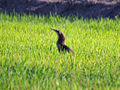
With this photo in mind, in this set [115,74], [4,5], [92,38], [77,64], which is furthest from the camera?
[4,5]

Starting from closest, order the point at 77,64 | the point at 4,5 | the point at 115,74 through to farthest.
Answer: the point at 115,74, the point at 77,64, the point at 4,5

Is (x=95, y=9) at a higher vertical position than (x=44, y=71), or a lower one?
higher

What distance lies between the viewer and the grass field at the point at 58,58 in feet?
14.5

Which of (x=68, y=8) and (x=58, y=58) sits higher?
(x=68, y=8)

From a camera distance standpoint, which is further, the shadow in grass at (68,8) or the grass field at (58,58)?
the shadow in grass at (68,8)

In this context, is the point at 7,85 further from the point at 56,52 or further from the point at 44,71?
the point at 56,52

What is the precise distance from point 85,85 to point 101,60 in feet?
4.61

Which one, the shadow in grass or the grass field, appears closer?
the grass field

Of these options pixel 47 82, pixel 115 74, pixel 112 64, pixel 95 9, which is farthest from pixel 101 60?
pixel 95 9

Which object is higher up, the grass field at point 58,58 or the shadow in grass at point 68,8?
the shadow in grass at point 68,8

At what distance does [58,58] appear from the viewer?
5.60 m

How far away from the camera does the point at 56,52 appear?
242 inches

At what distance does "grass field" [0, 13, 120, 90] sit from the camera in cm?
443

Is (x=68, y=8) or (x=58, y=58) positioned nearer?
(x=58, y=58)
